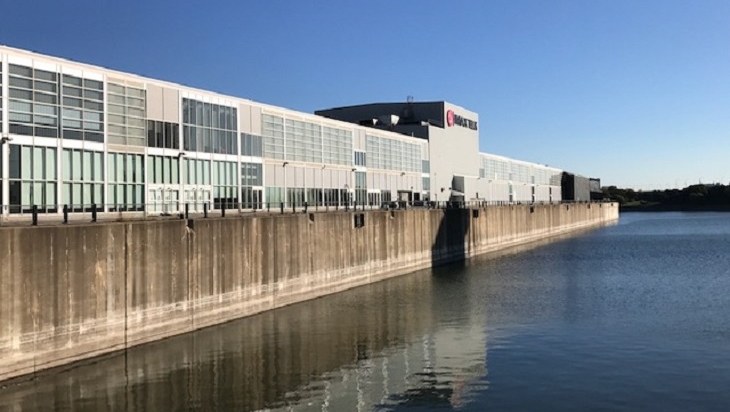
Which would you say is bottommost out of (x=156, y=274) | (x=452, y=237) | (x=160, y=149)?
(x=452, y=237)

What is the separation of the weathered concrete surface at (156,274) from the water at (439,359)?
46.9 inches

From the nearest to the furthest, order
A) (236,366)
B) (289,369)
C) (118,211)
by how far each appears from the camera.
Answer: (289,369)
(236,366)
(118,211)

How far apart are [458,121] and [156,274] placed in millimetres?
84540

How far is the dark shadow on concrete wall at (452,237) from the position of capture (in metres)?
80.3

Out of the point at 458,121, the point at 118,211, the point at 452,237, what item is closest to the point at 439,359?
the point at 118,211

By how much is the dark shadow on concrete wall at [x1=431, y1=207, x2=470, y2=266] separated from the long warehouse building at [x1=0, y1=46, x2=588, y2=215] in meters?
7.49

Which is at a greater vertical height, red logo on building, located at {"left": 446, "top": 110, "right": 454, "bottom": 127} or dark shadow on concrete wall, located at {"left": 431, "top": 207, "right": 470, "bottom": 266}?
red logo on building, located at {"left": 446, "top": 110, "right": 454, "bottom": 127}

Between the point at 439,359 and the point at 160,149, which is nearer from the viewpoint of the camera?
the point at 439,359

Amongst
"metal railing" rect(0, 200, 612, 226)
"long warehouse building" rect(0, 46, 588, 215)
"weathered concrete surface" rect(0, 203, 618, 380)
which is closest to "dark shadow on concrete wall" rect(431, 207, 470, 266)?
"long warehouse building" rect(0, 46, 588, 215)

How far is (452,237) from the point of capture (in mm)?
85438

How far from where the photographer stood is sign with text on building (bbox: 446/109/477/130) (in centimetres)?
10956

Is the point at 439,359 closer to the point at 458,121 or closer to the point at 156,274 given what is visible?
the point at 156,274

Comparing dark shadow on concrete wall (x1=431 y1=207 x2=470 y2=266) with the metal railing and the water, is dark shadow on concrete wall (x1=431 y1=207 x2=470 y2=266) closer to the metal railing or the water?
the metal railing

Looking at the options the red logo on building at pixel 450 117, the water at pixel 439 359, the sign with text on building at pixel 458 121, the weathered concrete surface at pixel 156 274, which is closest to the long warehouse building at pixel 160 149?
the weathered concrete surface at pixel 156 274
